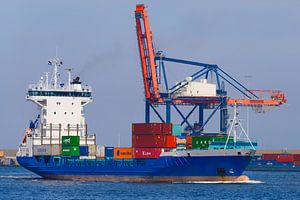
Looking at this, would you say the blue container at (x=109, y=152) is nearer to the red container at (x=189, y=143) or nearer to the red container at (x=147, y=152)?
the red container at (x=147, y=152)

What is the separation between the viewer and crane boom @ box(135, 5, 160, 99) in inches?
3915

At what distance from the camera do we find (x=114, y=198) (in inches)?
2675

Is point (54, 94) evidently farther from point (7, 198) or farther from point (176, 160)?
point (7, 198)

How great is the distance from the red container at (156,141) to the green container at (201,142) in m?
1.72

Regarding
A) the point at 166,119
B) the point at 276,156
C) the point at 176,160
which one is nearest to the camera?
the point at 176,160

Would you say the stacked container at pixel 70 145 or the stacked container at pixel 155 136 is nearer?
the stacked container at pixel 155 136

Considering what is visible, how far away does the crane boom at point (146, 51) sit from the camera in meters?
99.4

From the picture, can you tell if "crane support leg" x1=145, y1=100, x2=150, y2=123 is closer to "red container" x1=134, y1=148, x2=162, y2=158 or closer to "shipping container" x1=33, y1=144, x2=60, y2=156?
"shipping container" x1=33, y1=144, x2=60, y2=156

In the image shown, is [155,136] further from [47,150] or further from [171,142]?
[47,150]

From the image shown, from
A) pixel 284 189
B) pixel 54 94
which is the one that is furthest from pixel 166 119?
pixel 284 189

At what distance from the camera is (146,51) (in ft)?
331

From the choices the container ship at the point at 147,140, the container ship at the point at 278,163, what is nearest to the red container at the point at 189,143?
the container ship at the point at 147,140

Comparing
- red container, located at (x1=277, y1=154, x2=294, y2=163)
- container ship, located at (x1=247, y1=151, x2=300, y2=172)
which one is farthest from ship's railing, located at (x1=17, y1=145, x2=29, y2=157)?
red container, located at (x1=277, y1=154, x2=294, y2=163)

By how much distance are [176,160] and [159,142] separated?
2.22m
